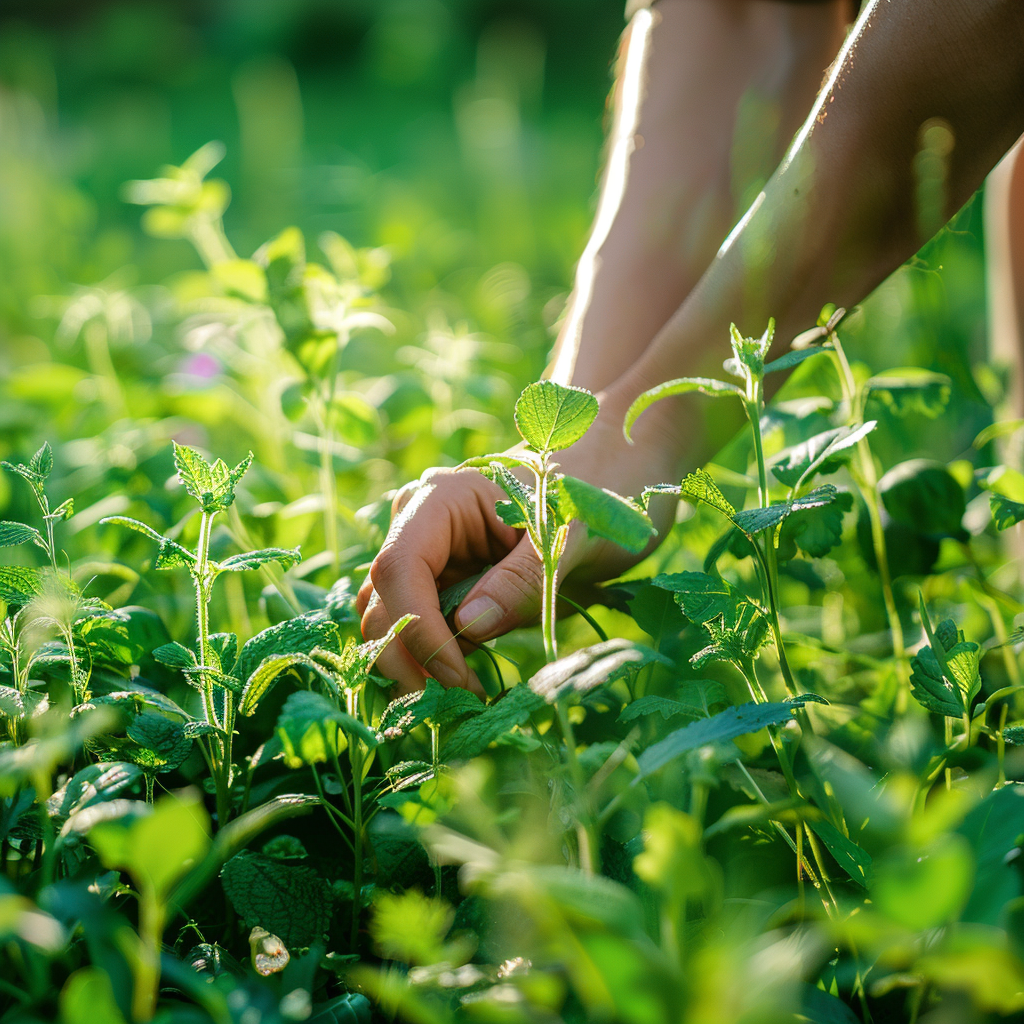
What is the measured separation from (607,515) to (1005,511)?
47 cm

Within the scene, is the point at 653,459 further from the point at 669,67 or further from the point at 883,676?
the point at 669,67

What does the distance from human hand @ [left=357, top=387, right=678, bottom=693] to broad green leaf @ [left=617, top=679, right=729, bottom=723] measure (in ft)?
0.50

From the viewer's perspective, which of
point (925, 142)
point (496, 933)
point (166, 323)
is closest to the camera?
point (496, 933)

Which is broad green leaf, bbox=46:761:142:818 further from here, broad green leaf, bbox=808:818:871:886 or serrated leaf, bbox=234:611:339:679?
broad green leaf, bbox=808:818:871:886

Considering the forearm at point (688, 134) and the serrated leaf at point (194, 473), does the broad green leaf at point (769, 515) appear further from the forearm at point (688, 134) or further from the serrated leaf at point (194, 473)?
the forearm at point (688, 134)

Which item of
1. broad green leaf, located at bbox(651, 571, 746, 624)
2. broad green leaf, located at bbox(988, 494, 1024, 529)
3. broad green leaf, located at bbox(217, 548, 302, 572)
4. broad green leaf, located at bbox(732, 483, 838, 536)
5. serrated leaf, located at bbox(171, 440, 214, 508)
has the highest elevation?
serrated leaf, located at bbox(171, 440, 214, 508)

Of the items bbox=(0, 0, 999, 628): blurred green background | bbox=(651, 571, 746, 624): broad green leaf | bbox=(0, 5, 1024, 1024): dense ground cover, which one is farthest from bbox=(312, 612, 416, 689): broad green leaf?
bbox=(0, 0, 999, 628): blurred green background

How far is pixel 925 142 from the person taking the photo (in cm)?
86

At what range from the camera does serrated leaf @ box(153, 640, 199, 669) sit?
28.1 inches

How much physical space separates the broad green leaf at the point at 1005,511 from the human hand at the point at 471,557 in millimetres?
321

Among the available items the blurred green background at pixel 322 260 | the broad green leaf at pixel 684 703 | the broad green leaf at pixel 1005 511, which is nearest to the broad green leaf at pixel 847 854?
the broad green leaf at pixel 684 703

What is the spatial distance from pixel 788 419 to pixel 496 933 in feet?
2.25

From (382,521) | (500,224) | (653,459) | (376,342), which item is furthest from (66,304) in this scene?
(500,224)

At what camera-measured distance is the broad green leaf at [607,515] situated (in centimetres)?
58
